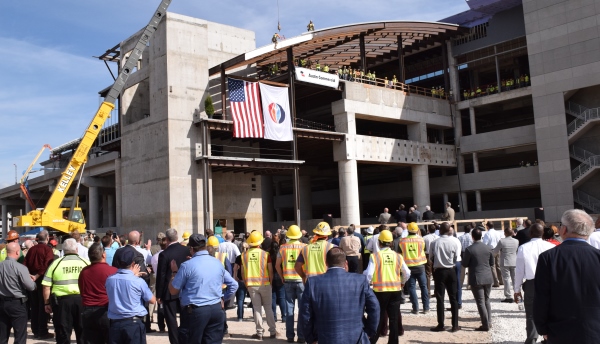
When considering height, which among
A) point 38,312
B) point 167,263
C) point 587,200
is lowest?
point 38,312

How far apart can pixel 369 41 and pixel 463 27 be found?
8.11 metres

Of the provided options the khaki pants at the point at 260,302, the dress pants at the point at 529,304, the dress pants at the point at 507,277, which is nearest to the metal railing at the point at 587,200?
the dress pants at the point at 507,277

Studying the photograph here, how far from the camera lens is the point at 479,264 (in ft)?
33.3

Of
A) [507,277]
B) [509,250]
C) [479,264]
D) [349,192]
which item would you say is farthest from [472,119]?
[479,264]

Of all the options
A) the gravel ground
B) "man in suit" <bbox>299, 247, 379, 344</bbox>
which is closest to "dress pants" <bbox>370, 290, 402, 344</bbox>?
the gravel ground

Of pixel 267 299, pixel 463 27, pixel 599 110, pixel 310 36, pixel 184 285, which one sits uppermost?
pixel 463 27

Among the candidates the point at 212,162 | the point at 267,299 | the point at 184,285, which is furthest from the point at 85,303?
the point at 212,162

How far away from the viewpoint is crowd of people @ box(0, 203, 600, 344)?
4.75 meters

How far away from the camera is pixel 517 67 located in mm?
42656

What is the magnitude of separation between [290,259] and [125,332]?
4.29m

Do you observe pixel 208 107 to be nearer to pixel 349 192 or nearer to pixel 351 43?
pixel 349 192

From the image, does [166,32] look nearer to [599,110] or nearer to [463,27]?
[463,27]

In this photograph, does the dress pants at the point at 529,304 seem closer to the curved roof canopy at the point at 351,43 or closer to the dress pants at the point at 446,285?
the dress pants at the point at 446,285

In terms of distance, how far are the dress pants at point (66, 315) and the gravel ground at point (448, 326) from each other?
7.79 ft
